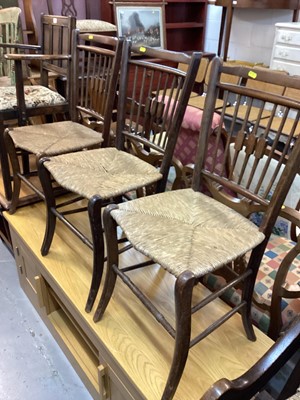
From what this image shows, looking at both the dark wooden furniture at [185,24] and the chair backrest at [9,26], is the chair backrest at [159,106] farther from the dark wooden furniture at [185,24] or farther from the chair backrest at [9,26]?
the dark wooden furniture at [185,24]

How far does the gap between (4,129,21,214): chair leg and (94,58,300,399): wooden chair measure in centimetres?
79

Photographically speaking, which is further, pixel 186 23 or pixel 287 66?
pixel 186 23

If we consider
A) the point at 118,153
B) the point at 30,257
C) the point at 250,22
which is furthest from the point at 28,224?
the point at 250,22

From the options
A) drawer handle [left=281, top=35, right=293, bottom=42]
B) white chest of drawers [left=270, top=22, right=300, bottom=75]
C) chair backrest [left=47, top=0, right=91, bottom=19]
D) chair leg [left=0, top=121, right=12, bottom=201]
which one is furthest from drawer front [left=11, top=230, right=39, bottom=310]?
drawer handle [left=281, top=35, right=293, bottom=42]

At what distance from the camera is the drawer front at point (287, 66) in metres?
3.15

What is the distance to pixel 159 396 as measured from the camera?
102 centimetres

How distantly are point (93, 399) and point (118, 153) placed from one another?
95cm

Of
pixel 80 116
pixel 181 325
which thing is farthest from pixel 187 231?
pixel 80 116

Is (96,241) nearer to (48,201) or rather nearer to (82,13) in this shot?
(48,201)

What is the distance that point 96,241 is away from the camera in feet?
3.91

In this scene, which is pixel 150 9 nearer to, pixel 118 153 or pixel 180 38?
pixel 180 38

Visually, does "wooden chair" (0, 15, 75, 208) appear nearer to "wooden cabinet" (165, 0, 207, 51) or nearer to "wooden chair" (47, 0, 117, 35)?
"wooden chair" (47, 0, 117, 35)

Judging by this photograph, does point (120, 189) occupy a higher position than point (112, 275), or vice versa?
point (120, 189)

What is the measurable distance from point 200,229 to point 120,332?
451 mm
